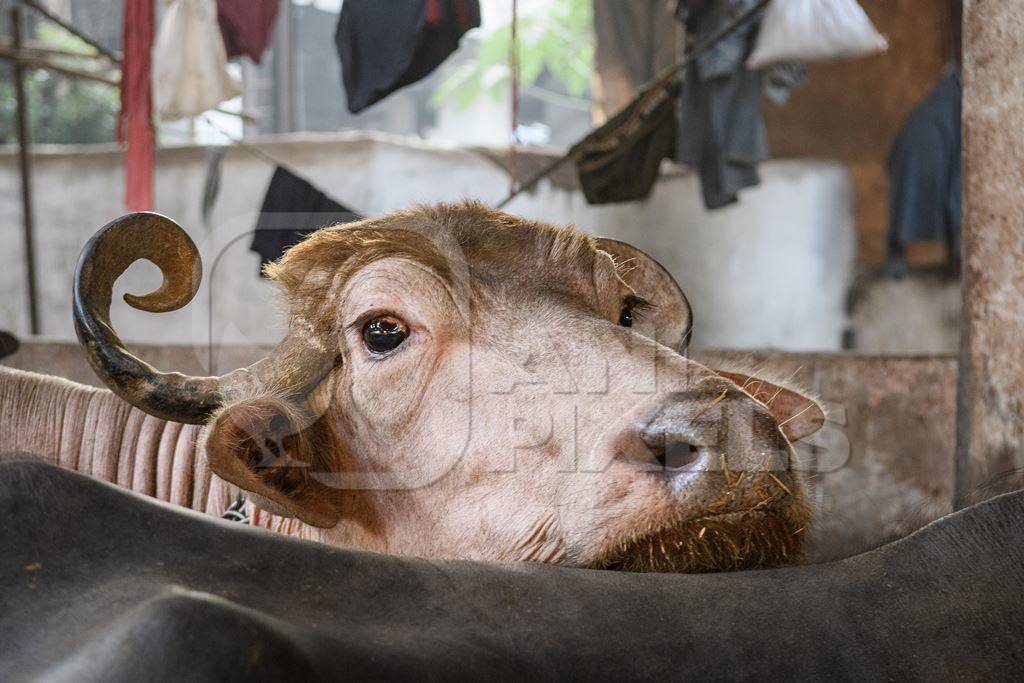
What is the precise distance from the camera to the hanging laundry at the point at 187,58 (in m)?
5.40

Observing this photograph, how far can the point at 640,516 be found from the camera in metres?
1.79

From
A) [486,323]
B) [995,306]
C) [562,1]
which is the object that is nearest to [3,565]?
[486,323]

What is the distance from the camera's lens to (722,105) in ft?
19.7

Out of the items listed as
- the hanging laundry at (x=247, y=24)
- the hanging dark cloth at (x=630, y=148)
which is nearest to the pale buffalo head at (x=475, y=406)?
the hanging laundry at (x=247, y=24)

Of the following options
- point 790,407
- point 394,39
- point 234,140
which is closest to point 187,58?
point 234,140

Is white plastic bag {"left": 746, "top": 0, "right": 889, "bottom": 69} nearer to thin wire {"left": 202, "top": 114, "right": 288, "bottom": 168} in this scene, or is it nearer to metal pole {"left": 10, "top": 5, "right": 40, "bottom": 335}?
thin wire {"left": 202, "top": 114, "right": 288, "bottom": 168}

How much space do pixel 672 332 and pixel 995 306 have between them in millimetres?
797

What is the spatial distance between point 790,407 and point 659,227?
5786 millimetres

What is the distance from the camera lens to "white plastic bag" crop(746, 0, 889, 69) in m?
5.23

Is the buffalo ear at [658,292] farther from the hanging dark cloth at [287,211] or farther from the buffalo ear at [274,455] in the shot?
the hanging dark cloth at [287,211]

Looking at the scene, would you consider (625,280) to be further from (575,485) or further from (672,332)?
(575,485)

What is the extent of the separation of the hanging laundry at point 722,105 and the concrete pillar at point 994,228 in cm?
335

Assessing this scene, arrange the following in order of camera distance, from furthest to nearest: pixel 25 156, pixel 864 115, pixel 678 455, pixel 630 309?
pixel 864 115 < pixel 25 156 < pixel 630 309 < pixel 678 455

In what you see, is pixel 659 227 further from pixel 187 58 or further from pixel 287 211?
pixel 187 58
